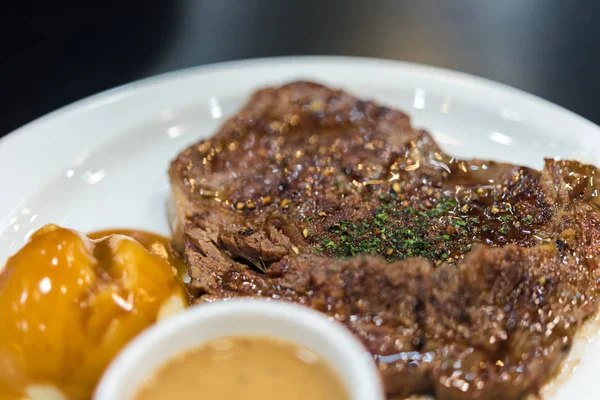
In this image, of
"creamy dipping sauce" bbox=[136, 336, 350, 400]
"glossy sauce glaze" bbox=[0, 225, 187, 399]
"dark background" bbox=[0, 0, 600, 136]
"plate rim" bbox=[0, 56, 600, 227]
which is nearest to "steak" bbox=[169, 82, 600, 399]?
"glossy sauce glaze" bbox=[0, 225, 187, 399]

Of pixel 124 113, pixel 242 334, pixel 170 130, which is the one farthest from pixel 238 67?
pixel 242 334

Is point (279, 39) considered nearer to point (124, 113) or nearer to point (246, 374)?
point (124, 113)

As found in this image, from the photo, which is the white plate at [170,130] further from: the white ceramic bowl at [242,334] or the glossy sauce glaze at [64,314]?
the white ceramic bowl at [242,334]

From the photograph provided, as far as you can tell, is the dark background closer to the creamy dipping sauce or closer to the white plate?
the white plate

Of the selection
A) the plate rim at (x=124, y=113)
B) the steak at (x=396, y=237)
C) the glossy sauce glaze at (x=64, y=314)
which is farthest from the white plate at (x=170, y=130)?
the glossy sauce glaze at (x=64, y=314)

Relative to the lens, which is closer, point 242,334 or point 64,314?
point 242,334

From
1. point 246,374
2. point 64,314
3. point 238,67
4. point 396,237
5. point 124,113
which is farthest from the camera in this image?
A: point 238,67
